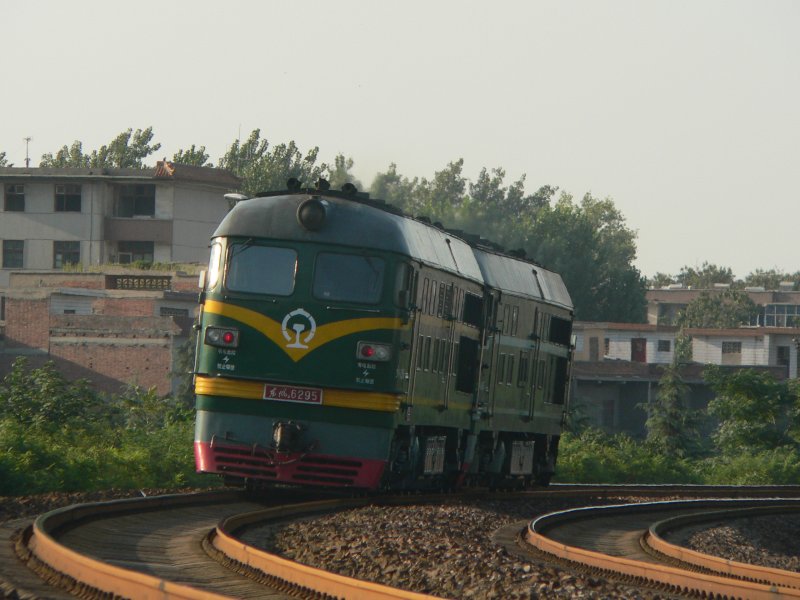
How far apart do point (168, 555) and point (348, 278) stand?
586cm

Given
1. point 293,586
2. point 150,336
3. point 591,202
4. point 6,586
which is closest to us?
point 6,586

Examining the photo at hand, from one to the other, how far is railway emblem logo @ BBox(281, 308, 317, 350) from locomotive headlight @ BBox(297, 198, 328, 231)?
1.06 meters

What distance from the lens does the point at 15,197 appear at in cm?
7206

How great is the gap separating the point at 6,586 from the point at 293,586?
6.48ft

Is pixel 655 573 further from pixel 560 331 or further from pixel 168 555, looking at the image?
pixel 560 331

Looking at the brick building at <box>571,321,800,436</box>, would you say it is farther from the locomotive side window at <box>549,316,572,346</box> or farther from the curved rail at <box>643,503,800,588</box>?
the curved rail at <box>643,503,800,588</box>

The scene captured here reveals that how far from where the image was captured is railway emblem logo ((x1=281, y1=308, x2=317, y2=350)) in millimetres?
16766

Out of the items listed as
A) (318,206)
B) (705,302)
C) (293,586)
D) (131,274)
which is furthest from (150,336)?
(705,302)

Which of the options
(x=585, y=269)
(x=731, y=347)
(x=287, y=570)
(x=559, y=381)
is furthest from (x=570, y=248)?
(x=287, y=570)

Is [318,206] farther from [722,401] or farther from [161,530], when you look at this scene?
[722,401]

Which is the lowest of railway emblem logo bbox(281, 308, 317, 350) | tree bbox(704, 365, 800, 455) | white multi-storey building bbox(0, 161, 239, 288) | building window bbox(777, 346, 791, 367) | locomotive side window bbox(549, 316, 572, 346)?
tree bbox(704, 365, 800, 455)

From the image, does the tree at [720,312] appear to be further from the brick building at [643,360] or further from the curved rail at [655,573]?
the curved rail at [655,573]

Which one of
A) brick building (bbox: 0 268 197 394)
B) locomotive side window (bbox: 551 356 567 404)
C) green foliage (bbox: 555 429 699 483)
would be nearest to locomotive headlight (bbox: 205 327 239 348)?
locomotive side window (bbox: 551 356 567 404)

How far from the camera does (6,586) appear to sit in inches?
364
